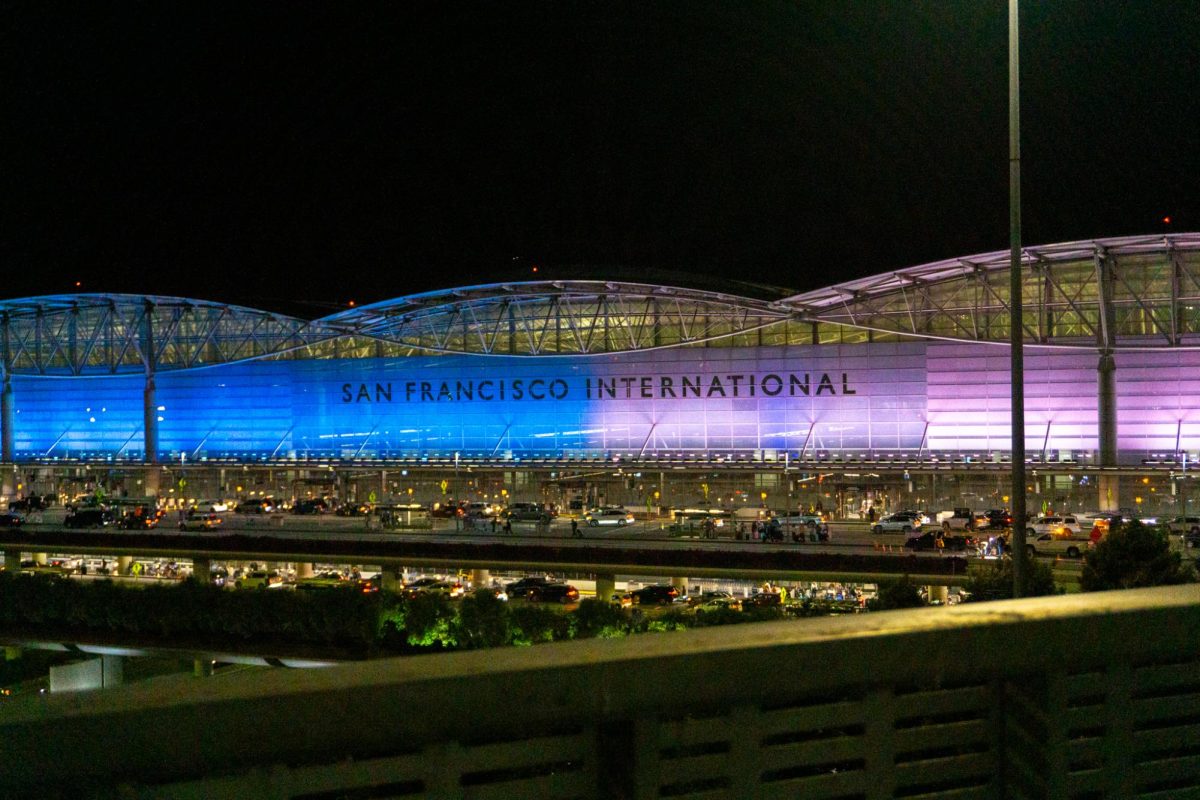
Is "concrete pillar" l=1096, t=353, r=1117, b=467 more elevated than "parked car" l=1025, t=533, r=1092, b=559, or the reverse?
"concrete pillar" l=1096, t=353, r=1117, b=467

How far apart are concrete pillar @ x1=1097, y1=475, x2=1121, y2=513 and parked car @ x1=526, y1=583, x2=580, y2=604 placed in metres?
23.1

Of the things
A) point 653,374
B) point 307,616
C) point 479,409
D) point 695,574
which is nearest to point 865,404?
point 653,374

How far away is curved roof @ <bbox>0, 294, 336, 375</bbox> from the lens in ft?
179

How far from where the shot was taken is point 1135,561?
53.6 ft

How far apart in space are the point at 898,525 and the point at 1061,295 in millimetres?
12312

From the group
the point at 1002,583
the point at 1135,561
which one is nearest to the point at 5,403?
the point at 1002,583

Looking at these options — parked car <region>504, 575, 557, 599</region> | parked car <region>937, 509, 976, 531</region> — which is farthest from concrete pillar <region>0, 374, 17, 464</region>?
parked car <region>937, 509, 976, 531</region>

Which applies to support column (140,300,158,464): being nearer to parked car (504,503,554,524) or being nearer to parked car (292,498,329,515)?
parked car (292,498,329,515)

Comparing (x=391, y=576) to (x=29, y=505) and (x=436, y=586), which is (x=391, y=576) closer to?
(x=436, y=586)

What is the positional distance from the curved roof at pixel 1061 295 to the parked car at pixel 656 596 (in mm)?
21788

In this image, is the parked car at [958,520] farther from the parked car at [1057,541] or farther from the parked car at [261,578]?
the parked car at [261,578]

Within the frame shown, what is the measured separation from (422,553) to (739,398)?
23.2 metres

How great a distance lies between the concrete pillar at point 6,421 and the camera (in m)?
59.4

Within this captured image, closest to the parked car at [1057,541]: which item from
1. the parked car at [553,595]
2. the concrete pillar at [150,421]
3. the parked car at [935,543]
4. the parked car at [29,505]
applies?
the parked car at [935,543]
